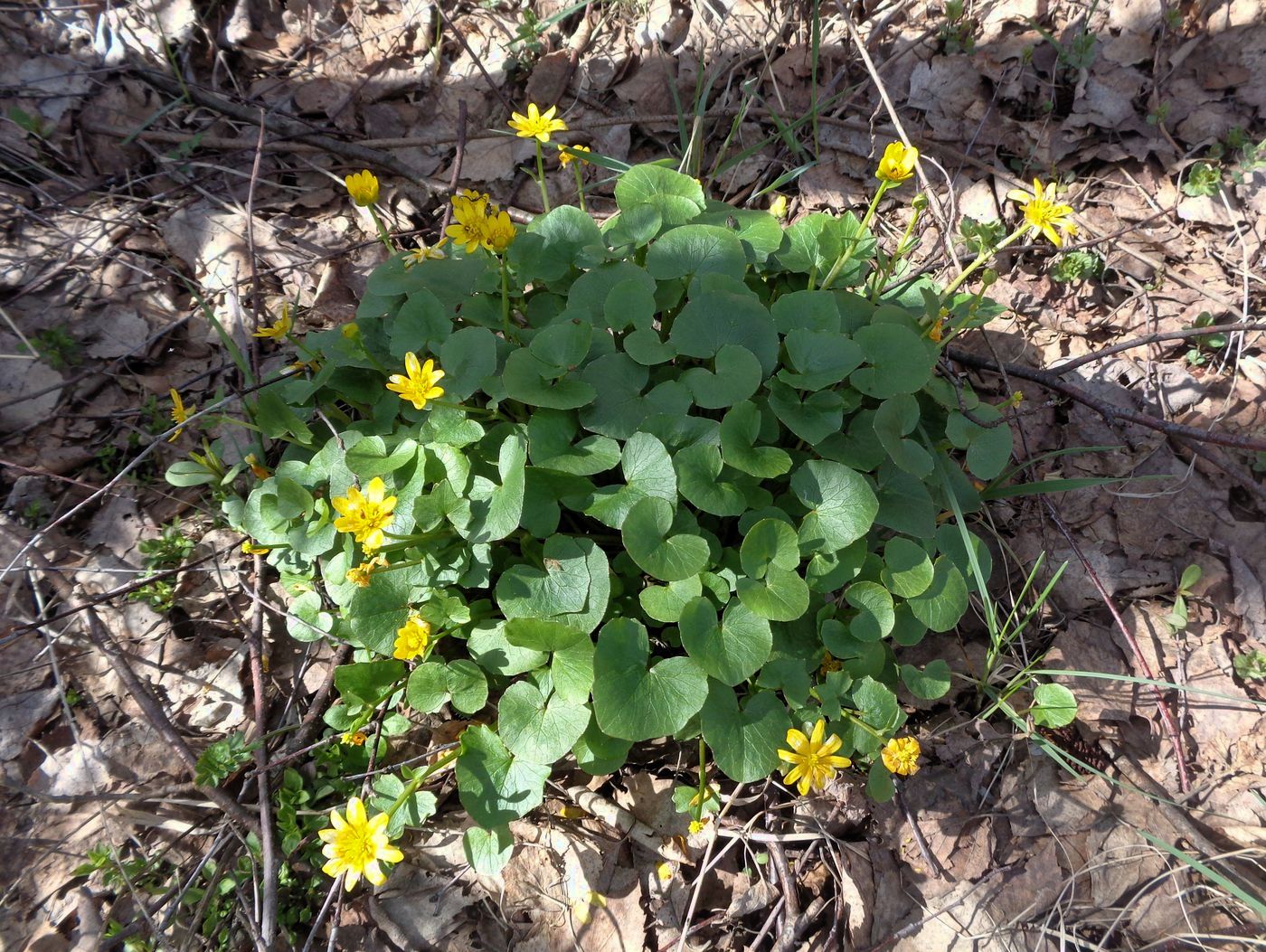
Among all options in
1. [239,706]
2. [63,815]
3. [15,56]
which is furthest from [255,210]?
[63,815]

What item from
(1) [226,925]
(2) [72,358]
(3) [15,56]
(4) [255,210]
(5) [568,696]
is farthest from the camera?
(3) [15,56]

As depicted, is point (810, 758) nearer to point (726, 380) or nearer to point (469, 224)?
point (726, 380)

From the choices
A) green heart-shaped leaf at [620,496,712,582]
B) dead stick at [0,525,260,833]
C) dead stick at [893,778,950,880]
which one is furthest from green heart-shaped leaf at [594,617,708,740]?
dead stick at [0,525,260,833]

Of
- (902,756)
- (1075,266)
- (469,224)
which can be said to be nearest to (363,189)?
(469,224)

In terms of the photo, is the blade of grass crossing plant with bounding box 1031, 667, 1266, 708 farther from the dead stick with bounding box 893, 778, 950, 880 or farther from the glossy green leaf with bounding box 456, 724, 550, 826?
the glossy green leaf with bounding box 456, 724, 550, 826

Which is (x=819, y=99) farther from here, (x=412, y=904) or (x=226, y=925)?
(x=226, y=925)

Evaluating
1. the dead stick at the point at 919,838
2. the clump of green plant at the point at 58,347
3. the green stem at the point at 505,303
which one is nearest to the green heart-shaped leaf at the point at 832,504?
the dead stick at the point at 919,838

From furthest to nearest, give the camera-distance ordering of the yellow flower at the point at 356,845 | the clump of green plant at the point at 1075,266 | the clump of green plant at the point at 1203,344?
1. the clump of green plant at the point at 1075,266
2. the clump of green plant at the point at 1203,344
3. the yellow flower at the point at 356,845

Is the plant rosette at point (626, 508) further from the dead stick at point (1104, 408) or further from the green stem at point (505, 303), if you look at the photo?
the dead stick at point (1104, 408)
